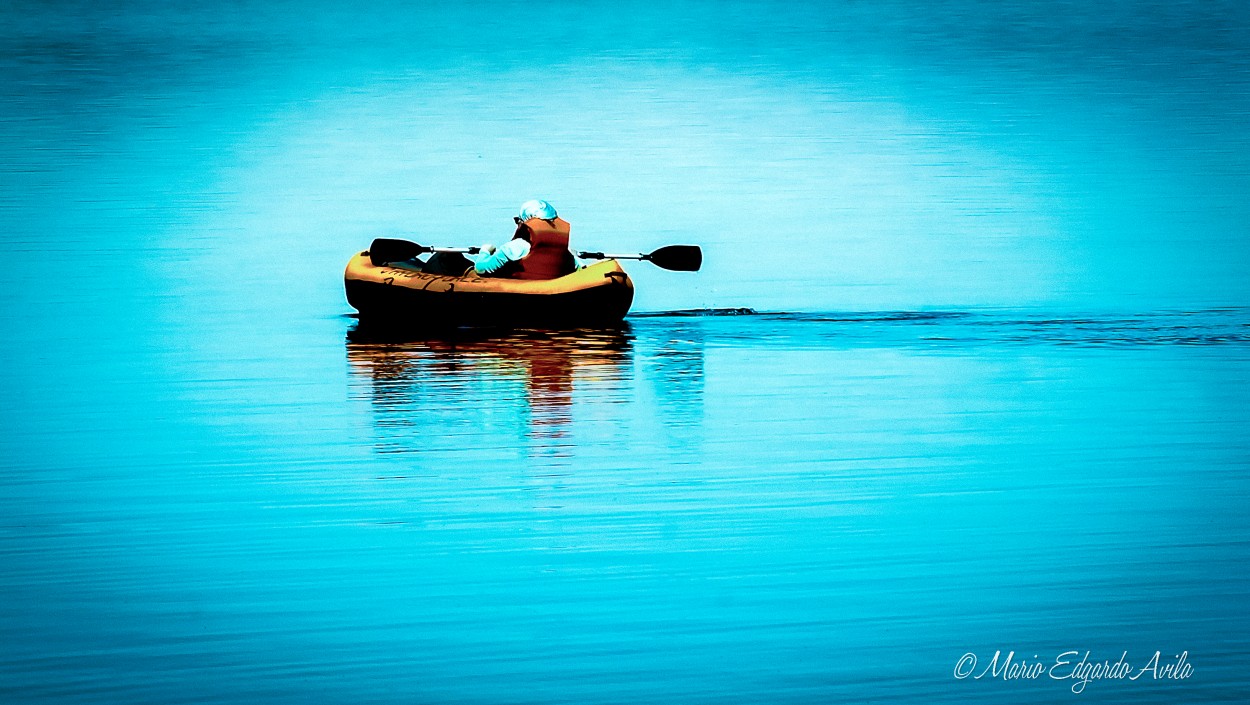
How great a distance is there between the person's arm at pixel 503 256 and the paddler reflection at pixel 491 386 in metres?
0.69

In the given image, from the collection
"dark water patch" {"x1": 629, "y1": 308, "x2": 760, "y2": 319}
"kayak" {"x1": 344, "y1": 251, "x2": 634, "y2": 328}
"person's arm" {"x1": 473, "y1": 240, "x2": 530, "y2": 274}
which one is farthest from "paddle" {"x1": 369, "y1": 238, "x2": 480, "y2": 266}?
"dark water patch" {"x1": 629, "y1": 308, "x2": 760, "y2": 319}

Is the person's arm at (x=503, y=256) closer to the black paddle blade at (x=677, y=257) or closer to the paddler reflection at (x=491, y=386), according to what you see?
the paddler reflection at (x=491, y=386)

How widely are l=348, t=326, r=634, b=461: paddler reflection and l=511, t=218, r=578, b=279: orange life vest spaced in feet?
1.98

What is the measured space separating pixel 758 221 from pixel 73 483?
3970 cm

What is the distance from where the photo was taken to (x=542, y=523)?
9.01 meters

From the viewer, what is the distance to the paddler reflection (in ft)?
39.0

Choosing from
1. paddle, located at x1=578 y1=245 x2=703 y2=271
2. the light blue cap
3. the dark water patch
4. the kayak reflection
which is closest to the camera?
the kayak reflection

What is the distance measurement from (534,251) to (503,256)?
0.34 metres

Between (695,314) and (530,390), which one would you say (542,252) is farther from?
(530,390)

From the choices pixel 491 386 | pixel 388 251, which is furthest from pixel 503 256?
pixel 491 386

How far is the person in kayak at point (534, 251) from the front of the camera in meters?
19.2

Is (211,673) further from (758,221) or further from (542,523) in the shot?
(758,221)

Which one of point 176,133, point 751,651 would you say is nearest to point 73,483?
point 751,651

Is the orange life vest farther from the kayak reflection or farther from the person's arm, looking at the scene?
the kayak reflection
